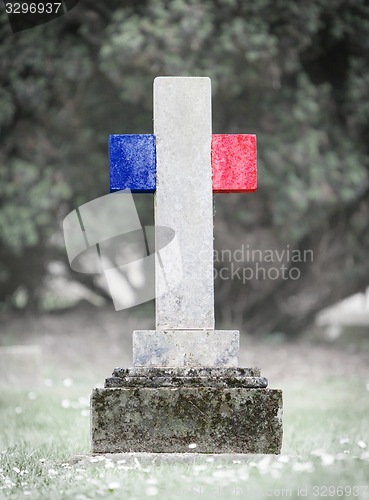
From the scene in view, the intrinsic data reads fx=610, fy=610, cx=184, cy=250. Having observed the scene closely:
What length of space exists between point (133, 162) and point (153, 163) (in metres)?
0.12

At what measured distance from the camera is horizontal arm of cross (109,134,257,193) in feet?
12.3

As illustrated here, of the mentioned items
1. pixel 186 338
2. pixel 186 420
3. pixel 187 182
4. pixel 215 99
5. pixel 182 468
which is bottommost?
pixel 182 468

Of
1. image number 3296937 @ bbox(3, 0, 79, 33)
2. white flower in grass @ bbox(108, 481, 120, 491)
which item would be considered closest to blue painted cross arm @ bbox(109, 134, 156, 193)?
white flower in grass @ bbox(108, 481, 120, 491)

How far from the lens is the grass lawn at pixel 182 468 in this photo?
105 inches

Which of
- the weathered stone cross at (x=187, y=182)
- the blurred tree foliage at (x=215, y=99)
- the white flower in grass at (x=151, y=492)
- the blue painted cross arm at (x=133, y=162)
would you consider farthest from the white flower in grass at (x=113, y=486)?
the blurred tree foliage at (x=215, y=99)

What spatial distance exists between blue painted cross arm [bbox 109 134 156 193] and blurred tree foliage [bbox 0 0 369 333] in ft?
14.3

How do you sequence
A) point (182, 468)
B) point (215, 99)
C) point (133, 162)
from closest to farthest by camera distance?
point (182, 468) → point (133, 162) → point (215, 99)

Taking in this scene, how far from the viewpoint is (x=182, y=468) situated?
122 inches

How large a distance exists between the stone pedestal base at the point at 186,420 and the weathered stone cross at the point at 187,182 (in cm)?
29
